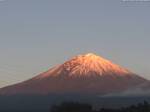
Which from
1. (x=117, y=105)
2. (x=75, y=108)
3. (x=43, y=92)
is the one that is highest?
(x=43, y=92)

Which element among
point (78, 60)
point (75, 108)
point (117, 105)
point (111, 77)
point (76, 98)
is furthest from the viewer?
point (78, 60)

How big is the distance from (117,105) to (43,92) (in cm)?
2922

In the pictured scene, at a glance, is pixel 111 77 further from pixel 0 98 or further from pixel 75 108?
pixel 75 108

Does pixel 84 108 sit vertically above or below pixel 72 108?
below

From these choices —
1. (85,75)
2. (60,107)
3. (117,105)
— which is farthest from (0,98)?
(60,107)

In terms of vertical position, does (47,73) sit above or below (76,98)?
above

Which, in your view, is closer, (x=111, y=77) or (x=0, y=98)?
(x=111, y=77)

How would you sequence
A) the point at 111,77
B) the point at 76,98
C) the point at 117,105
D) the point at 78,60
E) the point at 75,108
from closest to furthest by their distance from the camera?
the point at 75,108, the point at 117,105, the point at 76,98, the point at 111,77, the point at 78,60

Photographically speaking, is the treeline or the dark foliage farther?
the dark foliage

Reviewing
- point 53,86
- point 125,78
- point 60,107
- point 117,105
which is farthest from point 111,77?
point 60,107

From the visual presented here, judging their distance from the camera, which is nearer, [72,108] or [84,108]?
[84,108]

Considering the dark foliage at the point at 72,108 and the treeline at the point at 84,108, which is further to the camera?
the dark foliage at the point at 72,108

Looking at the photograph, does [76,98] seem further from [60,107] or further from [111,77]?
[60,107]

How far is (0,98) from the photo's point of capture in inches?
5630
